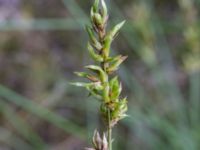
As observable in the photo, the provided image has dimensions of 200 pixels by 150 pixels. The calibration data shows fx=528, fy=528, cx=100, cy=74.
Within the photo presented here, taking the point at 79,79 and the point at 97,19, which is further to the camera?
the point at 79,79

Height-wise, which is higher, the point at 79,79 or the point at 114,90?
the point at 79,79

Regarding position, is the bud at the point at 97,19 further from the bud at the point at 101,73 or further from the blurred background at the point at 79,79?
the blurred background at the point at 79,79

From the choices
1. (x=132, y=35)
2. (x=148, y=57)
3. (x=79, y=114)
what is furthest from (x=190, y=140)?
(x=79, y=114)

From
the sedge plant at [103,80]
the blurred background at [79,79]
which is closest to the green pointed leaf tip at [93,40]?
the sedge plant at [103,80]

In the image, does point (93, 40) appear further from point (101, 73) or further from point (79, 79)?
point (79, 79)

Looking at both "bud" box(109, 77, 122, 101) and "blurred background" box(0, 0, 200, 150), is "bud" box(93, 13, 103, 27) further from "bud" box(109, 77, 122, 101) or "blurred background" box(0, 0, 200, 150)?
"blurred background" box(0, 0, 200, 150)

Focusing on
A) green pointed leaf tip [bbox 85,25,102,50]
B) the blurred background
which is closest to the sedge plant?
green pointed leaf tip [bbox 85,25,102,50]

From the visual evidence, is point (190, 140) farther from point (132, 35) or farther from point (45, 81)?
point (45, 81)

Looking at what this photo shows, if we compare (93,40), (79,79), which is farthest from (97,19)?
(79,79)
